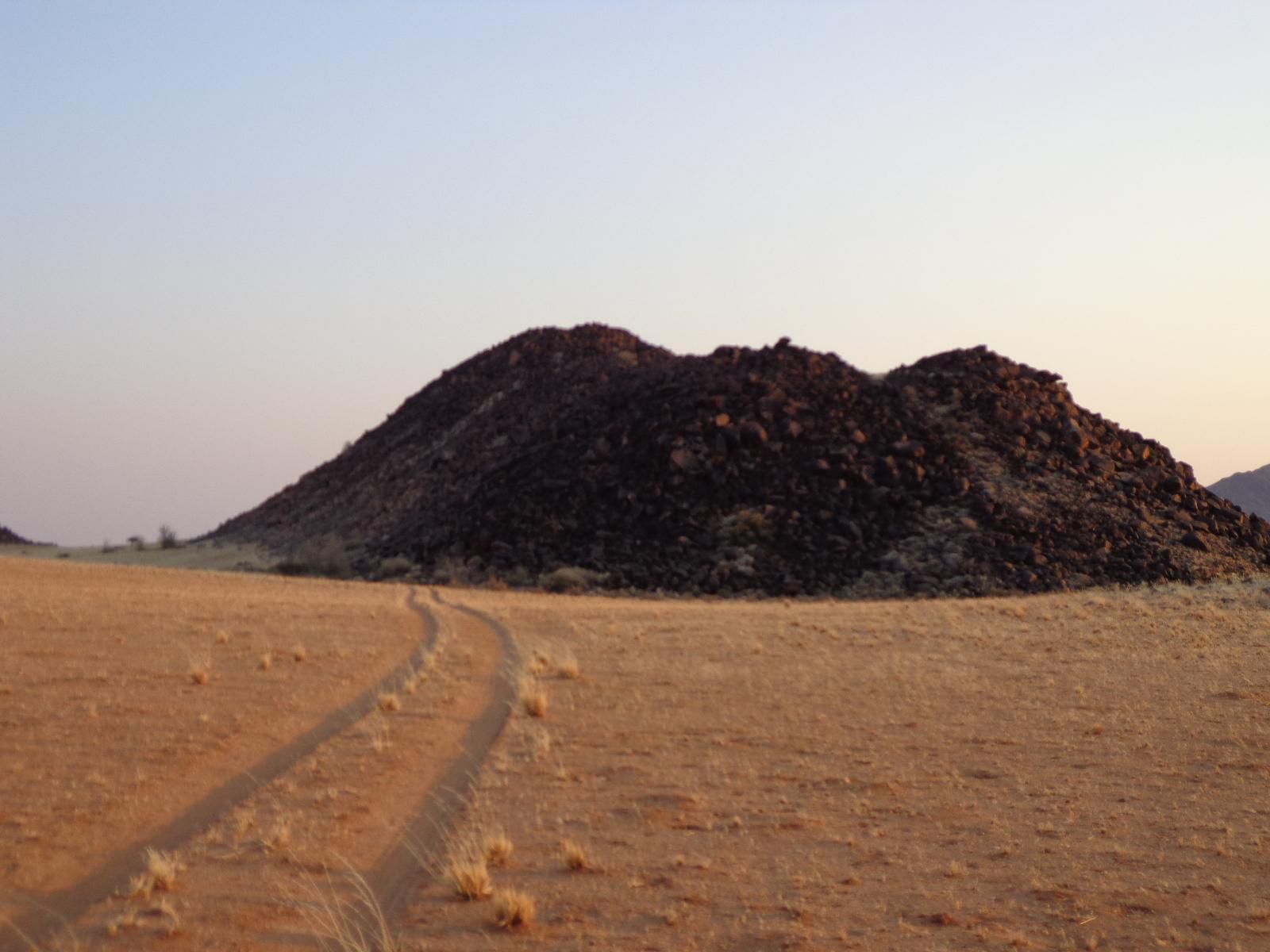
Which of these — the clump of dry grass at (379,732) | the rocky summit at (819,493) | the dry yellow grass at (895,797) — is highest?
the rocky summit at (819,493)

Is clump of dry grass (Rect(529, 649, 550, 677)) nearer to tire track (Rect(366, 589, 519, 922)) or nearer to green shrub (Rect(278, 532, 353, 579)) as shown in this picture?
tire track (Rect(366, 589, 519, 922))

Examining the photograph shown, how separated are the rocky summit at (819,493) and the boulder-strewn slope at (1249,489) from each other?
89.9 m

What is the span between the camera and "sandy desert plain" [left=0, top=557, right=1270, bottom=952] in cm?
702

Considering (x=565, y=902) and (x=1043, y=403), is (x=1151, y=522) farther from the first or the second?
(x=565, y=902)

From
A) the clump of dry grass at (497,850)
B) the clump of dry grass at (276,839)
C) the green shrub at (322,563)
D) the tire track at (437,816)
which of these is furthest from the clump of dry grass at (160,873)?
the green shrub at (322,563)

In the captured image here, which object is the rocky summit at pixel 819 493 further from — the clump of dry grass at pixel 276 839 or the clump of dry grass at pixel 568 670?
the clump of dry grass at pixel 276 839

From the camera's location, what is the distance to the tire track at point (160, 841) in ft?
21.6

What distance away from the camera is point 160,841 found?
27.0ft

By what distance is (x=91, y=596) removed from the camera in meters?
25.1

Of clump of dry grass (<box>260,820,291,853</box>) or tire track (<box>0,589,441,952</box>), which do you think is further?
clump of dry grass (<box>260,820,291,853</box>)

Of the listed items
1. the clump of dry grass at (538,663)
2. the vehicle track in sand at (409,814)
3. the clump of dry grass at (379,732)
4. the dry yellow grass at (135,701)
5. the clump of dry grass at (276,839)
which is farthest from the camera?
the clump of dry grass at (538,663)

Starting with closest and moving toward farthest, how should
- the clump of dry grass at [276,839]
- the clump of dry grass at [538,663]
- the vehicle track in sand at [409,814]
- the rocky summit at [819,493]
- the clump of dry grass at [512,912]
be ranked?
the clump of dry grass at [512,912] < the vehicle track in sand at [409,814] < the clump of dry grass at [276,839] < the clump of dry grass at [538,663] < the rocky summit at [819,493]

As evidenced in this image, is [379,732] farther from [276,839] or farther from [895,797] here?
[895,797]

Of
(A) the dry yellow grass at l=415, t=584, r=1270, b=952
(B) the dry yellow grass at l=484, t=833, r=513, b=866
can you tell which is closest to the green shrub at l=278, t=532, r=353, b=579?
(A) the dry yellow grass at l=415, t=584, r=1270, b=952
